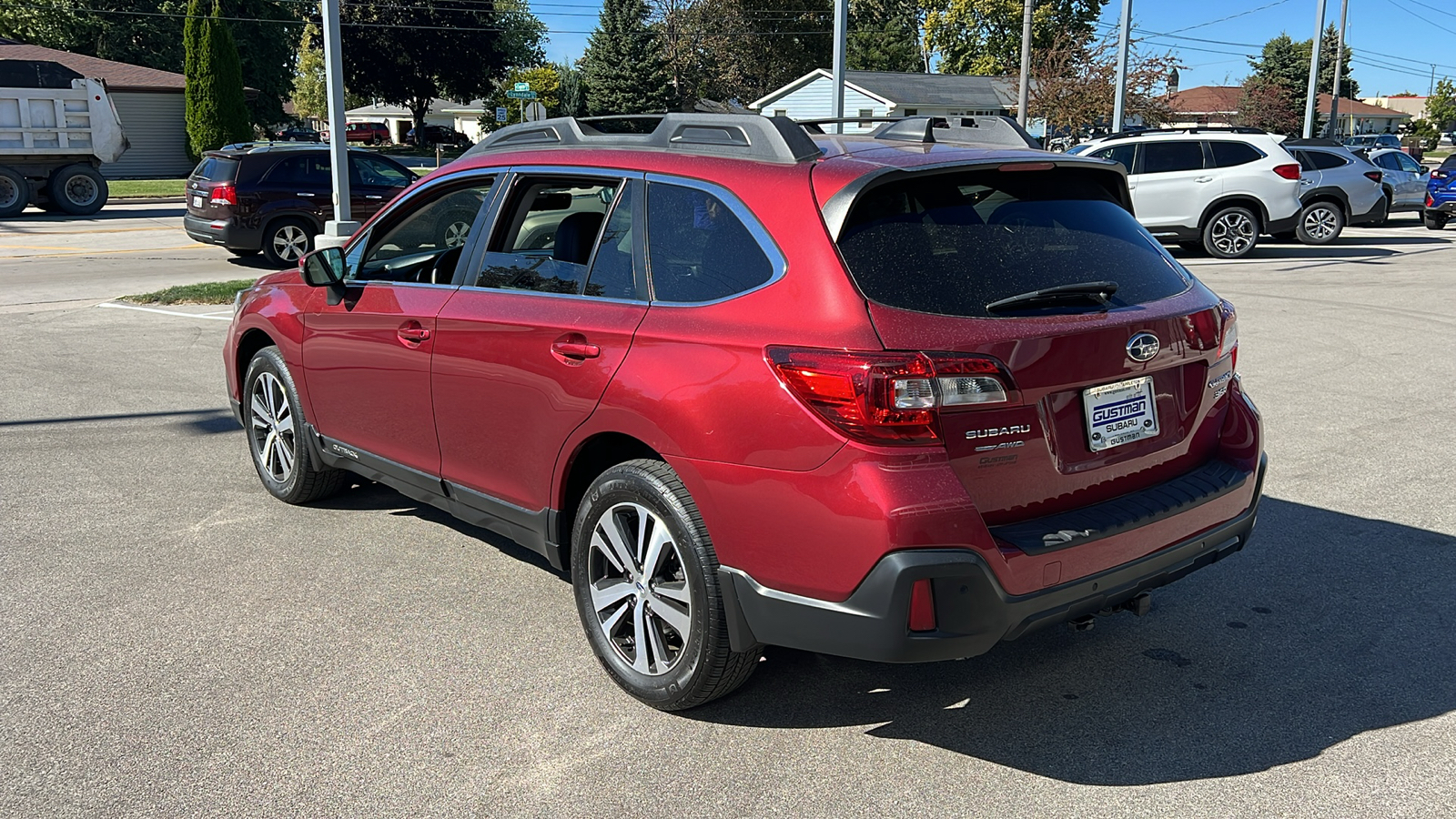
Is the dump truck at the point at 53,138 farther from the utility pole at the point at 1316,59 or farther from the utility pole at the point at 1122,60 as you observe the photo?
the utility pole at the point at 1316,59

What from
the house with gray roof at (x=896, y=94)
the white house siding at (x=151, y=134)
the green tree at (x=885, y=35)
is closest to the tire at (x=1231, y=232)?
the white house siding at (x=151, y=134)

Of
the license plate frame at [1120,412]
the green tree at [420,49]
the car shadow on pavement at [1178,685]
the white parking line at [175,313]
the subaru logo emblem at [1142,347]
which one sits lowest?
the car shadow on pavement at [1178,685]

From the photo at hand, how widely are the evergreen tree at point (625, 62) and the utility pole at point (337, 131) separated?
153 feet

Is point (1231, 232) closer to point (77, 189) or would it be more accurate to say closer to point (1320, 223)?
point (1320, 223)

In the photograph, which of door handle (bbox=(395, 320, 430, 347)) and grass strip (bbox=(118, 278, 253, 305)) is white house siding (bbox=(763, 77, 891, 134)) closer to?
grass strip (bbox=(118, 278, 253, 305))

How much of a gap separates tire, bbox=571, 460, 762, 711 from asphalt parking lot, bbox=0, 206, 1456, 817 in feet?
0.46

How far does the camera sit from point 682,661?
3.63m

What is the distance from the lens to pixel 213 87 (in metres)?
38.5

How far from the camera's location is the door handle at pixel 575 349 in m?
3.81

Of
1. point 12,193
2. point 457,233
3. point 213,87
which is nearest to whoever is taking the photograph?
point 457,233

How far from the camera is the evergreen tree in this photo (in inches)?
2406

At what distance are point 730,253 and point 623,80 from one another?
60965mm

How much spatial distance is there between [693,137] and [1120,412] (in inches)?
64.1

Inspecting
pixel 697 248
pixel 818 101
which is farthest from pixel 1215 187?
pixel 818 101
